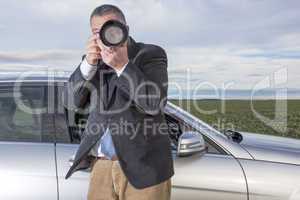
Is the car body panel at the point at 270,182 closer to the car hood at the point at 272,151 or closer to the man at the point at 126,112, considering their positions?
the car hood at the point at 272,151

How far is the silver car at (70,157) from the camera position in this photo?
10.3 feet

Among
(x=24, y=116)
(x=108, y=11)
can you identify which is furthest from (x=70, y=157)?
(x=108, y=11)

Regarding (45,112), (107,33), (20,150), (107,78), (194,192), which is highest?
(107,33)

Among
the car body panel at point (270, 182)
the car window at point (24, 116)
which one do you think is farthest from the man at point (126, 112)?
the car body panel at point (270, 182)

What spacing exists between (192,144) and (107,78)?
91 cm

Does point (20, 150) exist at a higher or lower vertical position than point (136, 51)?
lower

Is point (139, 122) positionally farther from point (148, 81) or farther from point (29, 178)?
point (29, 178)

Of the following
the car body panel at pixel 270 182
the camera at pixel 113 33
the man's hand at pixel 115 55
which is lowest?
the car body panel at pixel 270 182

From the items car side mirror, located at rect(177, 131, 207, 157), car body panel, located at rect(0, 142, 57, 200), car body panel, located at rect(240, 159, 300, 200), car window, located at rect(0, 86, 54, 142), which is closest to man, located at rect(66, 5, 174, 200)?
car side mirror, located at rect(177, 131, 207, 157)

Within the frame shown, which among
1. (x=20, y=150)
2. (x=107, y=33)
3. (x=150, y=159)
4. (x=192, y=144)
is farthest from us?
(x=20, y=150)

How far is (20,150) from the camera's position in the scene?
322cm

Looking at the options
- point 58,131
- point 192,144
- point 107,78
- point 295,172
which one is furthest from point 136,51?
point 295,172

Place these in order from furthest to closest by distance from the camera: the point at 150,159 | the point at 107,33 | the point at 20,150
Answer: the point at 20,150 → the point at 150,159 → the point at 107,33

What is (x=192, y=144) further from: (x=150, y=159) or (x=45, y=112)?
(x=45, y=112)
